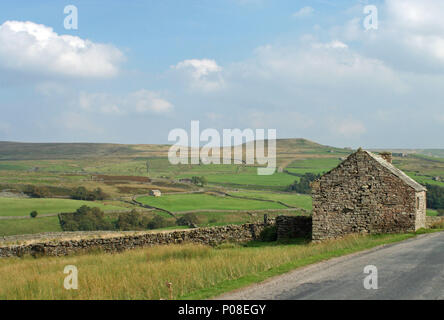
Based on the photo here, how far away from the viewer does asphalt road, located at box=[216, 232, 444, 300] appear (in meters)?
11.0

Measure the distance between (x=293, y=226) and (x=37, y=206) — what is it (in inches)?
2695

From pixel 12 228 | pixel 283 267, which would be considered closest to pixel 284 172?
pixel 12 228

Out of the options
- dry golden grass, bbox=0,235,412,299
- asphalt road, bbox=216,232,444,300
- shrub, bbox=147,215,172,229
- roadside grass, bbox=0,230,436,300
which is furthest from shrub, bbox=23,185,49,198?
asphalt road, bbox=216,232,444,300

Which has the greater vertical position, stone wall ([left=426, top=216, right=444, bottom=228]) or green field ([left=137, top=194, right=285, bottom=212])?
stone wall ([left=426, top=216, right=444, bottom=228])

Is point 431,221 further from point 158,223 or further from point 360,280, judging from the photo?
point 158,223

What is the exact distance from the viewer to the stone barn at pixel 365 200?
25.2 meters

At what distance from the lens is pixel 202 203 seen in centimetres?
9488

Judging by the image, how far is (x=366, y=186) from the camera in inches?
1024

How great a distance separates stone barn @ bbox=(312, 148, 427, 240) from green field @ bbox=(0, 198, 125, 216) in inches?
2512

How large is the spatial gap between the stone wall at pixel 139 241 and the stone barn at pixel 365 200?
502 cm

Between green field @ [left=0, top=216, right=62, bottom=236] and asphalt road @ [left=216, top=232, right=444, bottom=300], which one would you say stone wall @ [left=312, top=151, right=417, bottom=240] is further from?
green field @ [left=0, top=216, right=62, bottom=236]

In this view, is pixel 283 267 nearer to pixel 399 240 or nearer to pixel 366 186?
pixel 399 240

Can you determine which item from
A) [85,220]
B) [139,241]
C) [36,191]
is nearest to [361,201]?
[139,241]

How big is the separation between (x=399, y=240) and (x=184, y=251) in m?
10.3
